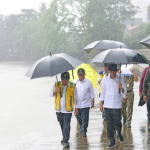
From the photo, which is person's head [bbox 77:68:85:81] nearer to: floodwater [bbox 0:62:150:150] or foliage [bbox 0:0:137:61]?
floodwater [bbox 0:62:150:150]

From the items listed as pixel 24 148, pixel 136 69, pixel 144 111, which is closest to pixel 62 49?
pixel 136 69

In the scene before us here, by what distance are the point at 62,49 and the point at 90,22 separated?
8.63 metres

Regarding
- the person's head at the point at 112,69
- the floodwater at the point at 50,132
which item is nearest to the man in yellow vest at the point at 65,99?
the floodwater at the point at 50,132

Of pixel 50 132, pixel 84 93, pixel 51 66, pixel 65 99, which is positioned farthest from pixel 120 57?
pixel 50 132

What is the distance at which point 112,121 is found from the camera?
21.5 ft

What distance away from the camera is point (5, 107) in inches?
625

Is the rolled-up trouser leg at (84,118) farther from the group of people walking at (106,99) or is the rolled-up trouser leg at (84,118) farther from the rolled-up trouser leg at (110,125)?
the rolled-up trouser leg at (110,125)

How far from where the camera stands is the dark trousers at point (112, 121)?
21.2 feet

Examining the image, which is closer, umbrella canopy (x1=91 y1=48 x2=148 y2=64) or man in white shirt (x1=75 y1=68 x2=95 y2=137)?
umbrella canopy (x1=91 y1=48 x2=148 y2=64)

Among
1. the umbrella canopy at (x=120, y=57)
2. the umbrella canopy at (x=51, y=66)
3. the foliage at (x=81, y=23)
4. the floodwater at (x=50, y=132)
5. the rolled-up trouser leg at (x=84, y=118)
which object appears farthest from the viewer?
the foliage at (x=81, y=23)

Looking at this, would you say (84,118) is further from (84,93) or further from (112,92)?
(112,92)

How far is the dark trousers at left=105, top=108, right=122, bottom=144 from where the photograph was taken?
645cm

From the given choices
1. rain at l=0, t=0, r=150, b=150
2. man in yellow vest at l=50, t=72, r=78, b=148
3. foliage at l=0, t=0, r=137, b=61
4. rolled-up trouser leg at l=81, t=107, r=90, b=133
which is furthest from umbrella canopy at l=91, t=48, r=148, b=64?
foliage at l=0, t=0, r=137, b=61

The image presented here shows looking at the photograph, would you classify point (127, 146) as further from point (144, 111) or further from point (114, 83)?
point (144, 111)
